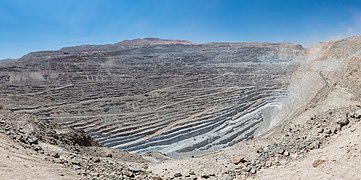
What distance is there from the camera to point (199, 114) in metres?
28.9

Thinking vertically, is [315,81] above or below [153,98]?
Answer: above

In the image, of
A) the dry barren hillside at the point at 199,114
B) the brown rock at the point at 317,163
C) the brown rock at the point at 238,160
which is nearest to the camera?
the brown rock at the point at 317,163

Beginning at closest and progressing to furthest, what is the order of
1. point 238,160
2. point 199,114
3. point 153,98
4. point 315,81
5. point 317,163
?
point 317,163
point 238,160
point 199,114
point 315,81
point 153,98

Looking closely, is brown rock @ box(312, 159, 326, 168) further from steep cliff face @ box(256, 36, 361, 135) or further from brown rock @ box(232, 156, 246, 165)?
steep cliff face @ box(256, 36, 361, 135)

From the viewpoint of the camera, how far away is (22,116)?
45.6 feet

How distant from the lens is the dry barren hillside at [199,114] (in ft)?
30.9

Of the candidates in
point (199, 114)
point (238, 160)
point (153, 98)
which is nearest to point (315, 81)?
point (199, 114)

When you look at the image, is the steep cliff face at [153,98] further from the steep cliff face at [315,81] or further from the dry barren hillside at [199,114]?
the steep cliff face at [315,81]

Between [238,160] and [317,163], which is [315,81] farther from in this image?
[317,163]

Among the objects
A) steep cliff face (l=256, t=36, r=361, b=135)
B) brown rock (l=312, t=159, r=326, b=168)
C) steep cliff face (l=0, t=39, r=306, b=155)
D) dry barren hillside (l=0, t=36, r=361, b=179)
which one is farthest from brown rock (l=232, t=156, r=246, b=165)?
steep cliff face (l=256, t=36, r=361, b=135)

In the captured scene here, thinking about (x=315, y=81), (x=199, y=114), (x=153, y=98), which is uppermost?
(x=315, y=81)

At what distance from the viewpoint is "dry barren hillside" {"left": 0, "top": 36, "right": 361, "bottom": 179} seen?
9.42 metres

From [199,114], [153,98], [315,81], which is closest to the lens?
[199,114]

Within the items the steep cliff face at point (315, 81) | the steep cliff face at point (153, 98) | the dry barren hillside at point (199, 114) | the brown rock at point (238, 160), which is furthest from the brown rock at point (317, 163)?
the steep cliff face at point (315, 81)
